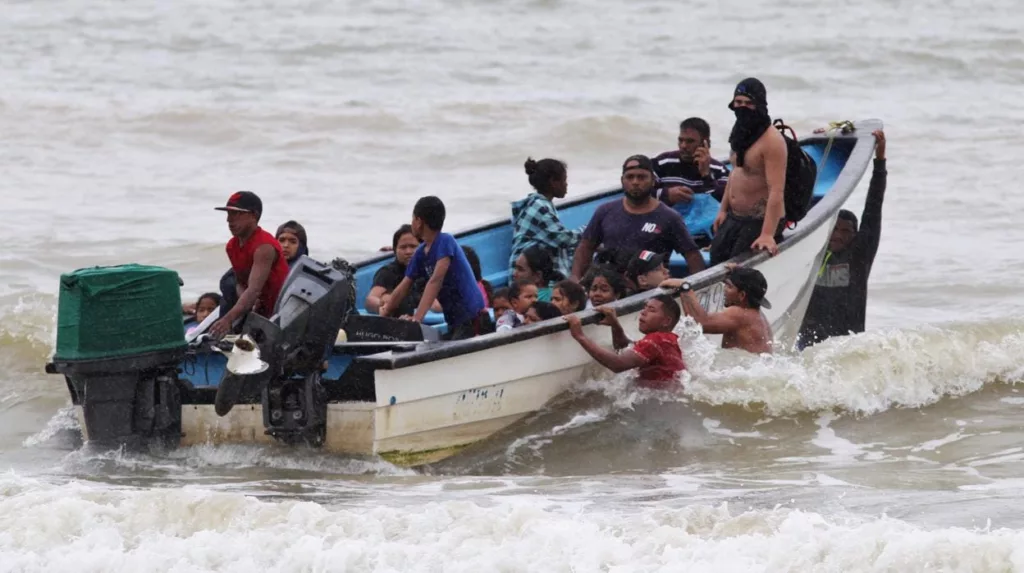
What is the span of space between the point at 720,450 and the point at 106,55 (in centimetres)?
2000

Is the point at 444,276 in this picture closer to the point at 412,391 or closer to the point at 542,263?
the point at 412,391

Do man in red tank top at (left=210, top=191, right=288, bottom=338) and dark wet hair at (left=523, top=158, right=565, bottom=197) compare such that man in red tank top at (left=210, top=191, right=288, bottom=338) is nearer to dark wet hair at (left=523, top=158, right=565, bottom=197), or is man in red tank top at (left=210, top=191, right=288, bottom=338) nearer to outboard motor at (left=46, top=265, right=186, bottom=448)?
outboard motor at (left=46, top=265, right=186, bottom=448)

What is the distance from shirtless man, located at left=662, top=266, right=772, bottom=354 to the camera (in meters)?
8.63

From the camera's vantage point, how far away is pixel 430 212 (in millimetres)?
8195

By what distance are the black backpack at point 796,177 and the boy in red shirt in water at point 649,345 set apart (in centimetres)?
124

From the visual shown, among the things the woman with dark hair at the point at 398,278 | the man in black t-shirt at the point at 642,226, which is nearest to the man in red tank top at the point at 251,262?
the woman with dark hair at the point at 398,278

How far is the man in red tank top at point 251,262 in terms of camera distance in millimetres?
7949

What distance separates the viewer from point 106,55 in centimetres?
2647

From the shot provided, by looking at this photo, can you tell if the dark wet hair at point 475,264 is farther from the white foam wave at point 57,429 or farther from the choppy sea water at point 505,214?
the white foam wave at point 57,429

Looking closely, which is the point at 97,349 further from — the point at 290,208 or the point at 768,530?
the point at 290,208

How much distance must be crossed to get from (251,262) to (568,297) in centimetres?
171

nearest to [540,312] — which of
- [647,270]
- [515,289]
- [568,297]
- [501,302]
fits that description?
[568,297]

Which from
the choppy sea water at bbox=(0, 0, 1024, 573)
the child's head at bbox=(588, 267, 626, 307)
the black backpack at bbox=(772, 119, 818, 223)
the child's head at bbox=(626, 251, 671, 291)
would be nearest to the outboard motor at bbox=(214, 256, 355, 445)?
the choppy sea water at bbox=(0, 0, 1024, 573)

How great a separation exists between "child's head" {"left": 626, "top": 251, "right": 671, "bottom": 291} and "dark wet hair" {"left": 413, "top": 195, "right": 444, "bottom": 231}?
1308 mm
